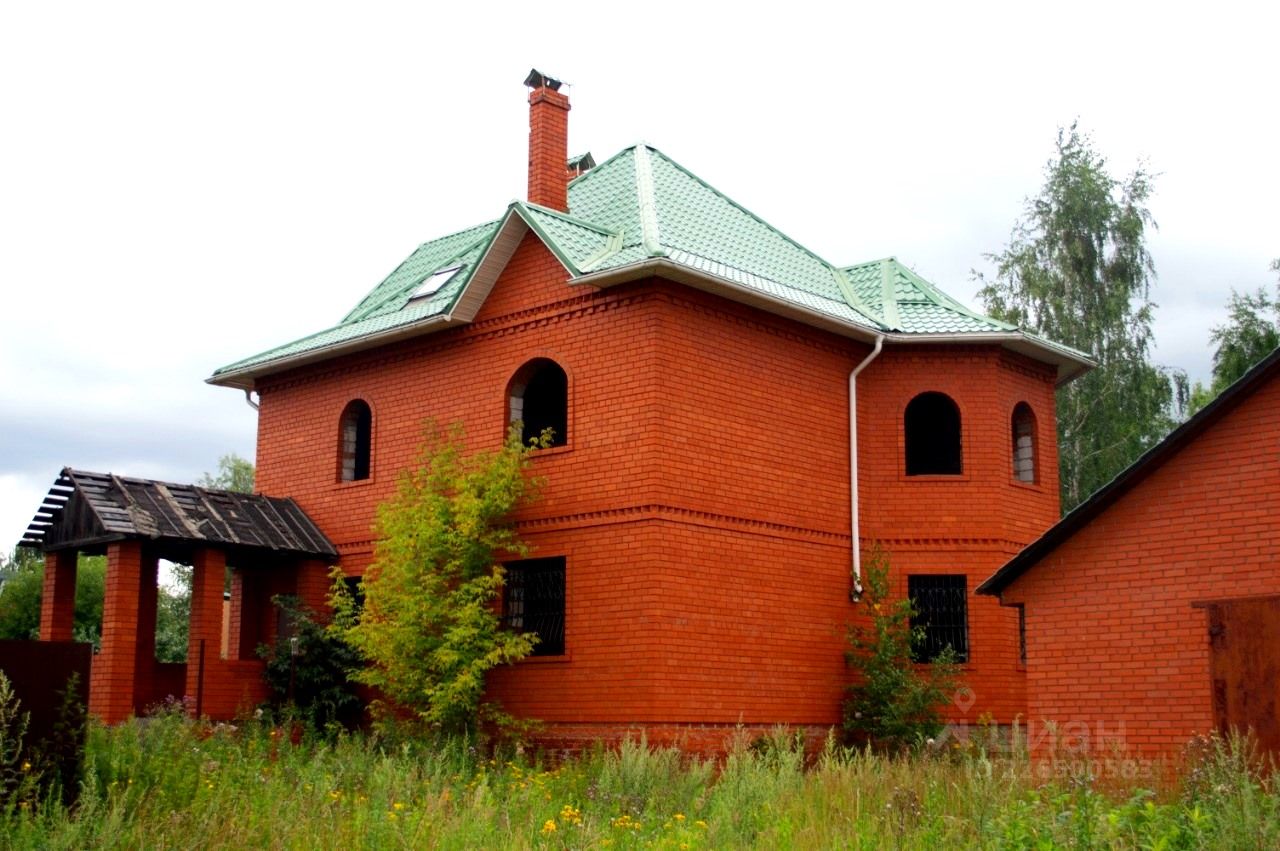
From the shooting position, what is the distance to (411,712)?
55.9ft

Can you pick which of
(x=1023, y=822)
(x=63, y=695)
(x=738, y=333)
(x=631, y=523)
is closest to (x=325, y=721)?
(x=631, y=523)

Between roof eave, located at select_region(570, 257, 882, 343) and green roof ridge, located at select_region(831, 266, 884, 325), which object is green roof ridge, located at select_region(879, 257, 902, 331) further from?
roof eave, located at select_region(570, 257, 882, 343)

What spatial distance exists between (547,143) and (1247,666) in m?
11.3

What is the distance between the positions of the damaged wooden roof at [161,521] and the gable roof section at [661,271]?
2223 mm

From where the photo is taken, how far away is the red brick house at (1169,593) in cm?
1115

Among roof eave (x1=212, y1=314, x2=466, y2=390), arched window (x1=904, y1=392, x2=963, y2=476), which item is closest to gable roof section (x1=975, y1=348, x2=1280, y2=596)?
arched window (x1=904, y1=392, x2=963, y2=476)

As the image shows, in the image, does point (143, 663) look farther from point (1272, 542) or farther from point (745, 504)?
point (1272, 542)

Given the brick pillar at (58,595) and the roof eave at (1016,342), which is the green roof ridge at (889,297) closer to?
the roof eave at (1016,342)

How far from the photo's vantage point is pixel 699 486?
16109mm

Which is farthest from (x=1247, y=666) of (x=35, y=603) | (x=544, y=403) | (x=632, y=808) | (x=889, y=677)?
(x=35, y=603)

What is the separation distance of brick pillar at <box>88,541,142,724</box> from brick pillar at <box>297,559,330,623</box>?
234 centimetres

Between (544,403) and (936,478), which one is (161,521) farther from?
(936,478)

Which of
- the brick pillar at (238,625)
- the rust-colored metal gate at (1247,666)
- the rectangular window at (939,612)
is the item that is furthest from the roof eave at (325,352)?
the rust-colored metal gate at (1247,666)

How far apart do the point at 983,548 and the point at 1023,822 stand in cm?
947
